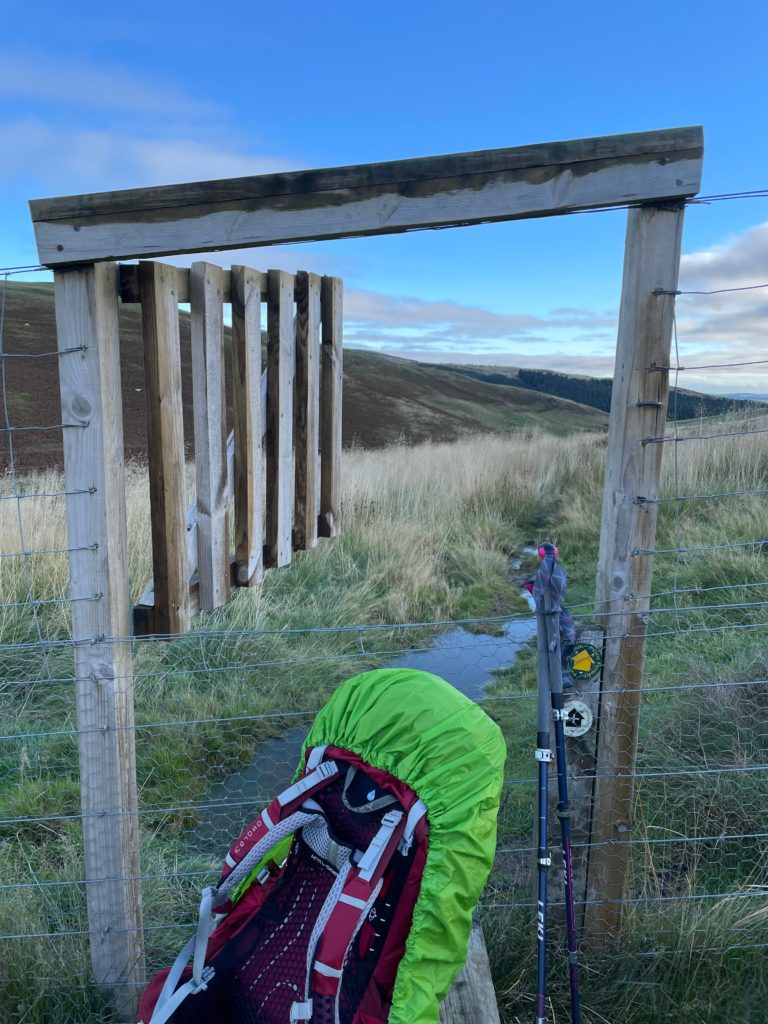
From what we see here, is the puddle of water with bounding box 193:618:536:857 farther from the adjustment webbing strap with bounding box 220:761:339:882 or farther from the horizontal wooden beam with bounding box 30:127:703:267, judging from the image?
the horizontal wooden beam with bounding box 30:127:703:267

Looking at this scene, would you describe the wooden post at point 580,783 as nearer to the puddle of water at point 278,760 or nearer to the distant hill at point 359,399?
the puddle of water at point 278,760

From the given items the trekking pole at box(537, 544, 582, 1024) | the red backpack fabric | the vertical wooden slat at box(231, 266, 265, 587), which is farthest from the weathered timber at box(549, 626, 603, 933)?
the vertical wooden slat at box(231, 266, 265, 587)

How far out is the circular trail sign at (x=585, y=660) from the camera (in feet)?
6.77

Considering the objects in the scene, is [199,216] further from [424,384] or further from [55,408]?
[424,384]

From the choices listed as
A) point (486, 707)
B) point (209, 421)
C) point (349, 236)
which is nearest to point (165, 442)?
point (209, 421)

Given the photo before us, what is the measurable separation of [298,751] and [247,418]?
2.45 meters

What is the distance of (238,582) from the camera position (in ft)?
8.47

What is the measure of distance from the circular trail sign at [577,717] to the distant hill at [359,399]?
6.05 ft

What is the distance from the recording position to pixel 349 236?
189cm

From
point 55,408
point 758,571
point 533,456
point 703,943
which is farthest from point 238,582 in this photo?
point 55,408

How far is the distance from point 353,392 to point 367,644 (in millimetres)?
31910

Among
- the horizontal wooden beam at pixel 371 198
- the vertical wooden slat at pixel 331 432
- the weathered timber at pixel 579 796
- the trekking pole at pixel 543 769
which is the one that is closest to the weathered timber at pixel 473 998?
the trekking pole at pixel 543 769

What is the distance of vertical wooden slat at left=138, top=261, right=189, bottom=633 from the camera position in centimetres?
206

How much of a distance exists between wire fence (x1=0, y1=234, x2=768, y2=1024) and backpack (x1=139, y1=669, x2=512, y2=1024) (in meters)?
0.39
